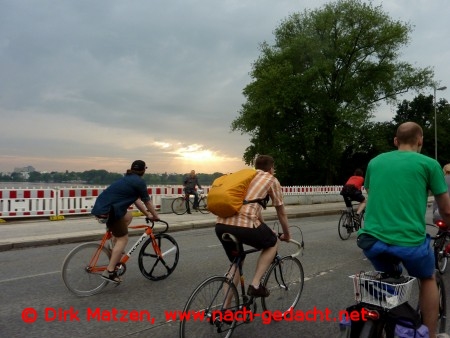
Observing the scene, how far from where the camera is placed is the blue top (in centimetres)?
564

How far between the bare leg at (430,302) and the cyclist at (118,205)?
3.73 m

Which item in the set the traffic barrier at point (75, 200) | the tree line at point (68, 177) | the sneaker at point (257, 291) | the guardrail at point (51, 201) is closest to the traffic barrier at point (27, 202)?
the guardrail at point (51, 201)

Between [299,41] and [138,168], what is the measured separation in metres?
32.9

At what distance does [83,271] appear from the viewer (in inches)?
223

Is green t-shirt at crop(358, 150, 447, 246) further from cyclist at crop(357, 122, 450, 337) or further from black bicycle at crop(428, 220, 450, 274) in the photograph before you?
black bicycle at crop(428, 220, 450, 274)

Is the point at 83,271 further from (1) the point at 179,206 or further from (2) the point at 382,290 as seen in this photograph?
(1) the point at 179,206

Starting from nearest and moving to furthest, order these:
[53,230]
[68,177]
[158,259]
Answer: [158,259] < [53,230] < [68,177]

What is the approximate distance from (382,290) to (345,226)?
27.5 feet

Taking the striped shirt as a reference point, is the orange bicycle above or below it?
→ below

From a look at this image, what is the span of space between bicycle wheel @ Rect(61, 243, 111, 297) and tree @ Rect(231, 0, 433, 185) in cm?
3093

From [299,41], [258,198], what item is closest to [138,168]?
[258,198]

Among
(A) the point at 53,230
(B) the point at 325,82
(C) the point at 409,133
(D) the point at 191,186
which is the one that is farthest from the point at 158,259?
(B) the point at 325,82

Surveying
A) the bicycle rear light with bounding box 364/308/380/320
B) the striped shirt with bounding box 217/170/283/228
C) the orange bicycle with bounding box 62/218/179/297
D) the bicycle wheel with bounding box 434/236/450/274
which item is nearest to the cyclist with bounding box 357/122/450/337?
Answer: the bicycle rear light with bounding box 364/308/380/320

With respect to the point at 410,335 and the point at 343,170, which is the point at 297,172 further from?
the point at 410,335
